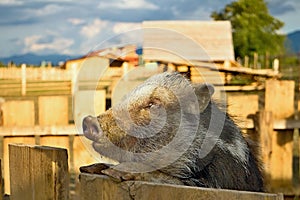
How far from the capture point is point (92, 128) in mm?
2508

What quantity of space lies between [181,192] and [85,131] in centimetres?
87

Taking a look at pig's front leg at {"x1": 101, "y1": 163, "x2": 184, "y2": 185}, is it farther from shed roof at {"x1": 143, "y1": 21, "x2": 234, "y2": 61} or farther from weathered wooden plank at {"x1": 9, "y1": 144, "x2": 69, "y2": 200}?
shed roof at {"x1": 143, "y1": 21, "x2": 234, "y2": 61}

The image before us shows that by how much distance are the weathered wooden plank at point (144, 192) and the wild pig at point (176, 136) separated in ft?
1.15

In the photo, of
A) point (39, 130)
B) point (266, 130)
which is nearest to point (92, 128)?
point (39, 130)

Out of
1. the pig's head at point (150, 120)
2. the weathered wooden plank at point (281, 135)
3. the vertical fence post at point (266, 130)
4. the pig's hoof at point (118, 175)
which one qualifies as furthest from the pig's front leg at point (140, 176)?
the weathered wooden plank at point (281, 135)

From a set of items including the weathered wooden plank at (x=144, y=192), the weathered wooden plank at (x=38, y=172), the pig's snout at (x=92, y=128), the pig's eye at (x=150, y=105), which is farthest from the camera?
the pig's eye at (x=150, y=105)

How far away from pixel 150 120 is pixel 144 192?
0.92 metres

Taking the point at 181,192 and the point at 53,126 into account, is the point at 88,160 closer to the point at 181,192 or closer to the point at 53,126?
the point at 53,126

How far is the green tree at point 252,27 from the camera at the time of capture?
61.9m

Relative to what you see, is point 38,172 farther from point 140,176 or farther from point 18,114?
point 18,114

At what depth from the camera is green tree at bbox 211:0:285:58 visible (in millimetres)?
61938

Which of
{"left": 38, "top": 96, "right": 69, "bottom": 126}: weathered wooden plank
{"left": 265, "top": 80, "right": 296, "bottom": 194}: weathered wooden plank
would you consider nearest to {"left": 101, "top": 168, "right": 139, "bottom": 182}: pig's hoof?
{"left": 38, "top": 96, "right": 69, "bottom": 126}: weathered wooden plank

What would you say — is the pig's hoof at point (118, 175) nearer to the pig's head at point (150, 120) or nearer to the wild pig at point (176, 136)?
the wild pig at point (176, 136)

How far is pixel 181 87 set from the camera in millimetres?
2945
